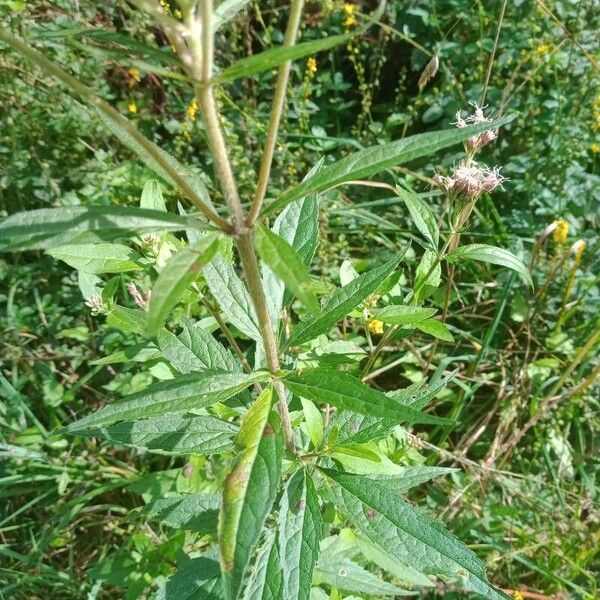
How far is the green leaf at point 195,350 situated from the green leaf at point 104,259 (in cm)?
21

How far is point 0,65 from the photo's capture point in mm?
2758

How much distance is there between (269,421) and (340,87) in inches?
106

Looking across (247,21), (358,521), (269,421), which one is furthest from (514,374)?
(247,21)

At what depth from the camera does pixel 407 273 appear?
2898 millimetres

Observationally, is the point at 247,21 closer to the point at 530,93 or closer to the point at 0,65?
the point at 0,65

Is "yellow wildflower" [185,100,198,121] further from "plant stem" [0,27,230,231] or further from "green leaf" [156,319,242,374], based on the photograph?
"plant stem" [0,27,230,231]

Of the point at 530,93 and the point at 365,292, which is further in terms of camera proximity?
the point at 530,93

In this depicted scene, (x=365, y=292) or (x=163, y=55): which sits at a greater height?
(x=163, y=55)

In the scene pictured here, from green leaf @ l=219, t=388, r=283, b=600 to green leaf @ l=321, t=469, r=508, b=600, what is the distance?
291mm

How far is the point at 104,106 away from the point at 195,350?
2.00ft

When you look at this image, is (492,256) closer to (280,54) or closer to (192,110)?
(280,54)

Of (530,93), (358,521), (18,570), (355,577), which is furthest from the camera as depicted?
(530,93)

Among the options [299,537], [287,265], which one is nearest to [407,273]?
[299,537]

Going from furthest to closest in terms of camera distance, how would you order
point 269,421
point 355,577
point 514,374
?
point 514,374 < point 355,577 < point 269,421
